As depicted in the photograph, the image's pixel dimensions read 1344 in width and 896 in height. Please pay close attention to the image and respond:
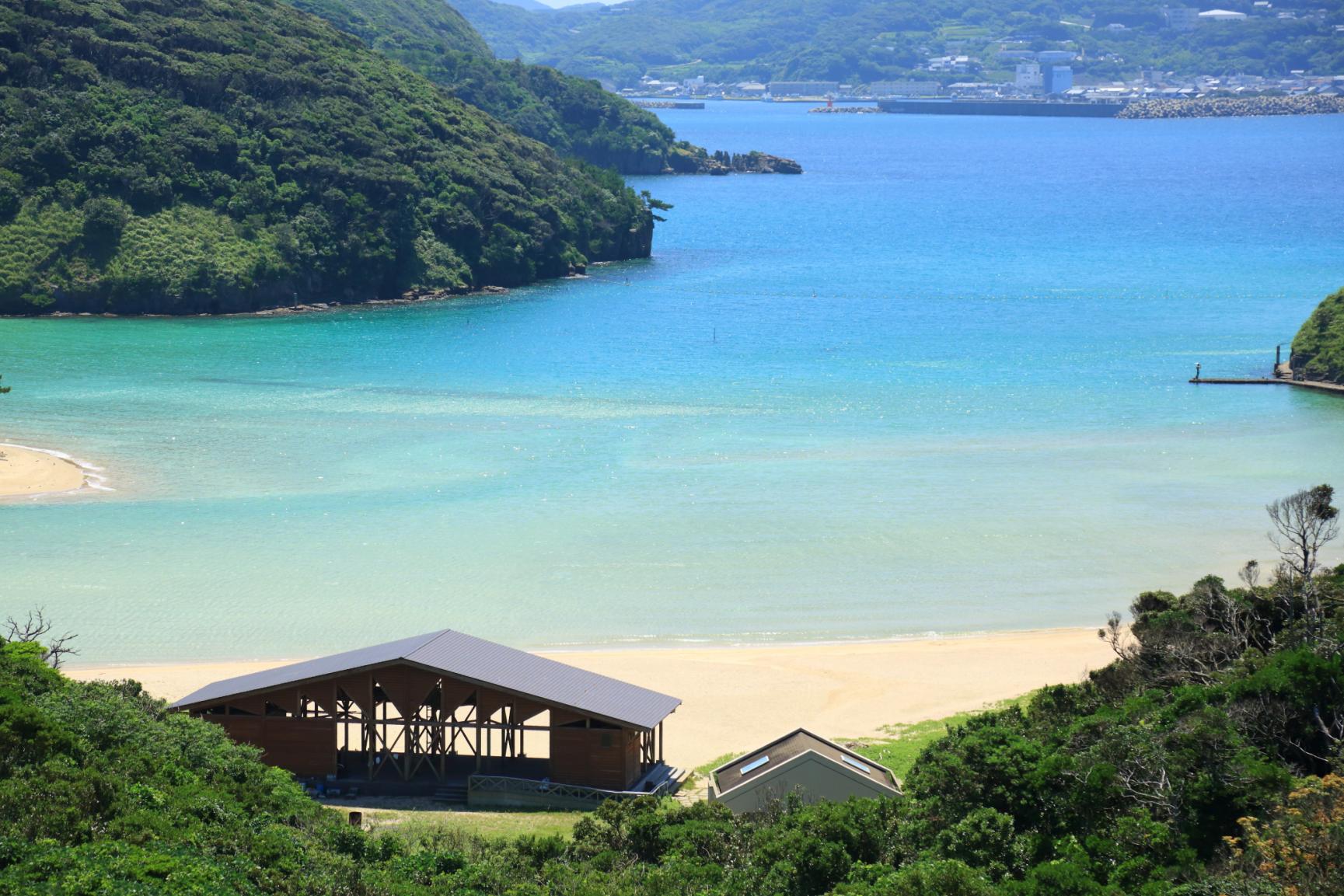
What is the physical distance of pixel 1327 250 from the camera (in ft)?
298

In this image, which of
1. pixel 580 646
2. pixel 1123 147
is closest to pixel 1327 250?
pixel 580 646

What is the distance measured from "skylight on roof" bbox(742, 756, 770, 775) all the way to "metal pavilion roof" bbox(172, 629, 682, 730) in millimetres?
1532

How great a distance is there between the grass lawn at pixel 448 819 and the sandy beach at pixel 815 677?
128 inches

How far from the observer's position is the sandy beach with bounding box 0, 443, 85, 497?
3919 cm

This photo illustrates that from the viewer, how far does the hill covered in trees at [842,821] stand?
13.8 meters

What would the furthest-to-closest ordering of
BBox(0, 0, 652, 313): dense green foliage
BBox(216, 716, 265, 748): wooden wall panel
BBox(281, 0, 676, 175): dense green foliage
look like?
BBox(281, 0, 676, 175): dense green foliage
BBox(0, 0, 652, 313): dense green foliage
BBox(216, 716, 265, 748): wooden wall panel

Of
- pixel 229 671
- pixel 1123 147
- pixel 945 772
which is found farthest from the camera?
pixel 1123 147

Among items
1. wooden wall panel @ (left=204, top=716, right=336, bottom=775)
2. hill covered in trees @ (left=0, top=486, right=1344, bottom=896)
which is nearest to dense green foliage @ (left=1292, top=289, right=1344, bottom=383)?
hill covered in trees @ (left=0, top=486, right=1344, bottom=896)

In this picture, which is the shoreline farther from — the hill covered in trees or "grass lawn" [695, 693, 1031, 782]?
"grass lawn" [695, 693, 1031, 782]

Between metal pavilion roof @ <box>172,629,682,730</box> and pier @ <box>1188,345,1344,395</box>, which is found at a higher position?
metal pavilion roof @ <box>172,629,682,730</box>

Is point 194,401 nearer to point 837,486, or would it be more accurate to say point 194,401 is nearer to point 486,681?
point 837,486

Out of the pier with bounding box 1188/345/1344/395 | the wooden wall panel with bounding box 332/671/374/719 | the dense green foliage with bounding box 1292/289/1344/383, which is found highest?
the dense green foliage with bounding box 1292/289/1344/383

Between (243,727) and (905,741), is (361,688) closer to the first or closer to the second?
(243,727)

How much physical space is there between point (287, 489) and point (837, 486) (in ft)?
47.8
